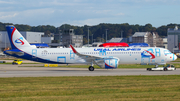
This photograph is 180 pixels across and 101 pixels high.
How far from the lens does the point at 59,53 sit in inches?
1756

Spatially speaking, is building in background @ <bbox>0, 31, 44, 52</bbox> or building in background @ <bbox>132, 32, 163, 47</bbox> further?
building in background @ <bbox>132, 32, 163, 47</bbox>

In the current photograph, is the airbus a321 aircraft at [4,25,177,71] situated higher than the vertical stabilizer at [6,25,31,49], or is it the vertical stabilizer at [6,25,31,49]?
the vertical stabilizer at [6,25,31,49]

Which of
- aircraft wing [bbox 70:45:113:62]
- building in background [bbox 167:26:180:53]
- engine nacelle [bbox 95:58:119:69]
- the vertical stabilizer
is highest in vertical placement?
building in background [bbox 167:26:180:53]

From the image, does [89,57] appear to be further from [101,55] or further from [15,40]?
[15,40]

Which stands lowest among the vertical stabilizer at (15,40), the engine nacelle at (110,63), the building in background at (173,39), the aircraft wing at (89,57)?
the engine nacelle at (110,63)

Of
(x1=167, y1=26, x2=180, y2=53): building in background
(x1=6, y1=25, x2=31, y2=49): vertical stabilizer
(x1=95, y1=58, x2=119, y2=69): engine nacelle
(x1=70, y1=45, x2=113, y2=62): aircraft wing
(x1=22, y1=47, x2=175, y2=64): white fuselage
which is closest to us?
(x1=95, y1=58, x2=119, y2=69): engine nacelle

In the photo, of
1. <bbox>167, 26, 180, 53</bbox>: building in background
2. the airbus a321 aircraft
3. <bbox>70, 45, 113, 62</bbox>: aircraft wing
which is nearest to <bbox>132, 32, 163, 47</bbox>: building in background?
<bbox>167, 26, 180, 53</bbox>: building in background

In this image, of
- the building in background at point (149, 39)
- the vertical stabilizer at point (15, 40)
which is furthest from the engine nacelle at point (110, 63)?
the building in background at point (149, 39)

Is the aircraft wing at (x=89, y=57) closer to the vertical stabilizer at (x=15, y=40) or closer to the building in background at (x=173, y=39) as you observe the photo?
the vertical stabilizer at (x=15, y=40)

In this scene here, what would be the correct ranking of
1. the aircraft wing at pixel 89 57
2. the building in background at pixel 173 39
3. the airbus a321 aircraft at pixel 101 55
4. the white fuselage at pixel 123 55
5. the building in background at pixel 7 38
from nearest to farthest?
1. the aircraft wing at pixel 89 57
2. the airbus a321 aircraft at pixel 101 55
3. the white fuselage at pixel 123 55
4. the building in background at pixel 7 38
5. the building in background at pixel 173 39

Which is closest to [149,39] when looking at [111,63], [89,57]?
[89,57]

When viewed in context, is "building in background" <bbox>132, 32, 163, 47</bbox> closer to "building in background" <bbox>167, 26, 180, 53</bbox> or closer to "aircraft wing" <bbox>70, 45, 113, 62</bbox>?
"building in background" <bbox>167, 26, 180, 53</bbox>

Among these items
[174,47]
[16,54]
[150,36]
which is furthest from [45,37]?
[16,54]

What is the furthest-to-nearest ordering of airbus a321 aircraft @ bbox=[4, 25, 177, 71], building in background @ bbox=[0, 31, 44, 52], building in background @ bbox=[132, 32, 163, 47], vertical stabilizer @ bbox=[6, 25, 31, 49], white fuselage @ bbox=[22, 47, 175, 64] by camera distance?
building in background @ bbox=[132, 32, 163, 47] < building in background @ bbox=[0, 31, 44, 52] < vertical stabilizer @ bbox=[6, 25, 31, 49] < white fuselage @ bbox=[22, 47, 175, 64] < airbus a321 aircraft @ bbox=[4, 25, 177, 71]
